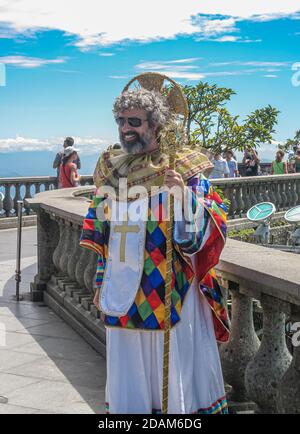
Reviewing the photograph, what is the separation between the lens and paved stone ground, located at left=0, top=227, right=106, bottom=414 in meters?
4.64

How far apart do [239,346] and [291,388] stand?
0.79 metres

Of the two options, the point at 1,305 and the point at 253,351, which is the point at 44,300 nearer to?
the point at 1,305

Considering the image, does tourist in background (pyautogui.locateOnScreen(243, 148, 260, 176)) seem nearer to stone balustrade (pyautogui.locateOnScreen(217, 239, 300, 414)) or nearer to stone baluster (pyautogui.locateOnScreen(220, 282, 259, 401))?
stone balustrade (pyautogui.locateOnScreen(217, 239, 300, 414))

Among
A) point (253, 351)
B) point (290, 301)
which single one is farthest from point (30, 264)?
point (290, 301)

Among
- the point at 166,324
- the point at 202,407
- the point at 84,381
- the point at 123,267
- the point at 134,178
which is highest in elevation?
the point at 134,178

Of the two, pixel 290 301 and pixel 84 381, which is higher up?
pixel 290 301

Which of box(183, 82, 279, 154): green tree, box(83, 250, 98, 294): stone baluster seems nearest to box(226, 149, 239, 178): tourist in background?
box(183, 82, 279, 154): green tree

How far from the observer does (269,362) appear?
370cm

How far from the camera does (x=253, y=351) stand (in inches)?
162

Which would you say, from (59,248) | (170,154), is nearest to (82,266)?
(59,248)

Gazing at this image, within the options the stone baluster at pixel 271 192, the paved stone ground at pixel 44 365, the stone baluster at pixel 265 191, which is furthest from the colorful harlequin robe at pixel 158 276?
the stone baluster at pixel 271 192
